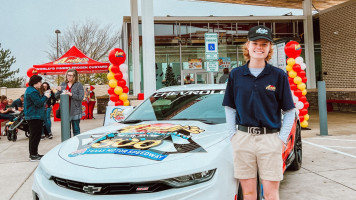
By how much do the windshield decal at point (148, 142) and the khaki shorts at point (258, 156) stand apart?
1.23 ft

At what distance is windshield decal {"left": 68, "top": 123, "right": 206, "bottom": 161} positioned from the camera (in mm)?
2734

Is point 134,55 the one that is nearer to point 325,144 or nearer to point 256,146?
point 325,144

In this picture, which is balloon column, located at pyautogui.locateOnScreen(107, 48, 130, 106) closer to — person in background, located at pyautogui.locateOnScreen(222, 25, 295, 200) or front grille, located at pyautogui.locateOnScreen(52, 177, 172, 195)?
front grille, located at pyautogui.locateOnScreen(52, 177, 172, 195)

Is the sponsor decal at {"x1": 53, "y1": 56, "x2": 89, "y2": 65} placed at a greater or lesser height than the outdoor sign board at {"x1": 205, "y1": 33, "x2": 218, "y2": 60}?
greater

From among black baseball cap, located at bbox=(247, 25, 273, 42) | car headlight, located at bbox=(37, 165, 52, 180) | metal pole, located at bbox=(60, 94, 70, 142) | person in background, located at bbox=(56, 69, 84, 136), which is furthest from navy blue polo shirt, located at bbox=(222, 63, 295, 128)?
person in background, located at bbox=(56, 69, 84, 136)

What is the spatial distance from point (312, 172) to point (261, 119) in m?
3.09

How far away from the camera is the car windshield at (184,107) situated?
12.8ft

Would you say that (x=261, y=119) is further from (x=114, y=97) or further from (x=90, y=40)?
(x=90, y=40)

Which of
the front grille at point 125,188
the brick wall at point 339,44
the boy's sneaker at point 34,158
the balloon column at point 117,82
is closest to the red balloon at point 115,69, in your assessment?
the balloon column at point 117,82

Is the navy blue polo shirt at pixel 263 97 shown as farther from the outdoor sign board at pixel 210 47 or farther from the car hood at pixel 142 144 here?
the outdoor sign board at pixel 210 47

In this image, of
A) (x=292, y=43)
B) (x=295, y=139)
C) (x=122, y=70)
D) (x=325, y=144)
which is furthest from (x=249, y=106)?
(x=292, y=43)

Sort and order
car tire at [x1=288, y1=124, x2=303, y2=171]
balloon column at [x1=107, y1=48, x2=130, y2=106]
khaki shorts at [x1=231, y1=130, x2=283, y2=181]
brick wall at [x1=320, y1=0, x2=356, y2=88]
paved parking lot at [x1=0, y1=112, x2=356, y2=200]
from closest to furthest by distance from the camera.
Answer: khaki shorts at [x1=231, y1=130, x2=283, y2=181] → paved parking lot at [x1=0, y1=112, x2=356, y2=200] → car tire at [x1=288, y1=124, x2=303, y2=171] → balloon column at [x1=107, y1=48, x2=130, y2=106] → brick wall at [x1=320, y1=0, x2=356, y2=88]

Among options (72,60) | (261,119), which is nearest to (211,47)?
(261,119)

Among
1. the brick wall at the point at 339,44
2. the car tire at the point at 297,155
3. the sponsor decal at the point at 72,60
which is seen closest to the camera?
the car tire at the point at 297,155
